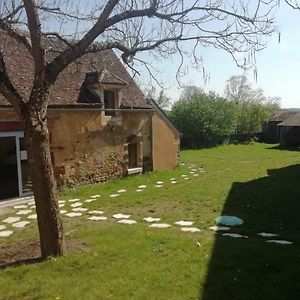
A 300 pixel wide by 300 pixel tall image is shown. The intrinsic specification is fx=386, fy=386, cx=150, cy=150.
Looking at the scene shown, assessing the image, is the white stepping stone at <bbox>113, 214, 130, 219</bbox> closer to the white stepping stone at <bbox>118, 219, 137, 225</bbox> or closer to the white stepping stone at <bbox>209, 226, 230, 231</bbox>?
the white stepping stone at <bbox>118, 219, 137, 225</bbox>

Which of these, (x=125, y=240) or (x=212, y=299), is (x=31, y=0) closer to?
(x=125, y=240)

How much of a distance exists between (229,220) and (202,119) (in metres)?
26.5

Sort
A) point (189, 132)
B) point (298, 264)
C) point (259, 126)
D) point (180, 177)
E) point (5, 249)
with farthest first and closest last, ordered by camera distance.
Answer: point (259, 126) < point (189, 132) < point (180, 177) < point (5, 249) < point (298, 264)

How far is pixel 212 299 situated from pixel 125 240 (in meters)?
3.06

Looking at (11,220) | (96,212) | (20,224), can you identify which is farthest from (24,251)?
(96,212)

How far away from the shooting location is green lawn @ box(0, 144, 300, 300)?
530 centimetres

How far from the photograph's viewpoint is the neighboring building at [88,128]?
12.9m

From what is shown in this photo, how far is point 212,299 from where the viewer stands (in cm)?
493

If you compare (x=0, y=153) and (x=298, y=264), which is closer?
(x=298, y=264)

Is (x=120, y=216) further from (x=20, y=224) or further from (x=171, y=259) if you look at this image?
(x=171, y=259)

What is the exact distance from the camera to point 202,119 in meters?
35.3

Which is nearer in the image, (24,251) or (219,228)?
(24,251)

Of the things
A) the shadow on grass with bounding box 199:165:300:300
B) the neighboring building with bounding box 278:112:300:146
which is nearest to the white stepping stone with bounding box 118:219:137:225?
the shadow on grass with bounding box 199:165:300:300

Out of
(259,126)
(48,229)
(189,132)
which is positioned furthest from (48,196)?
(259,126)
